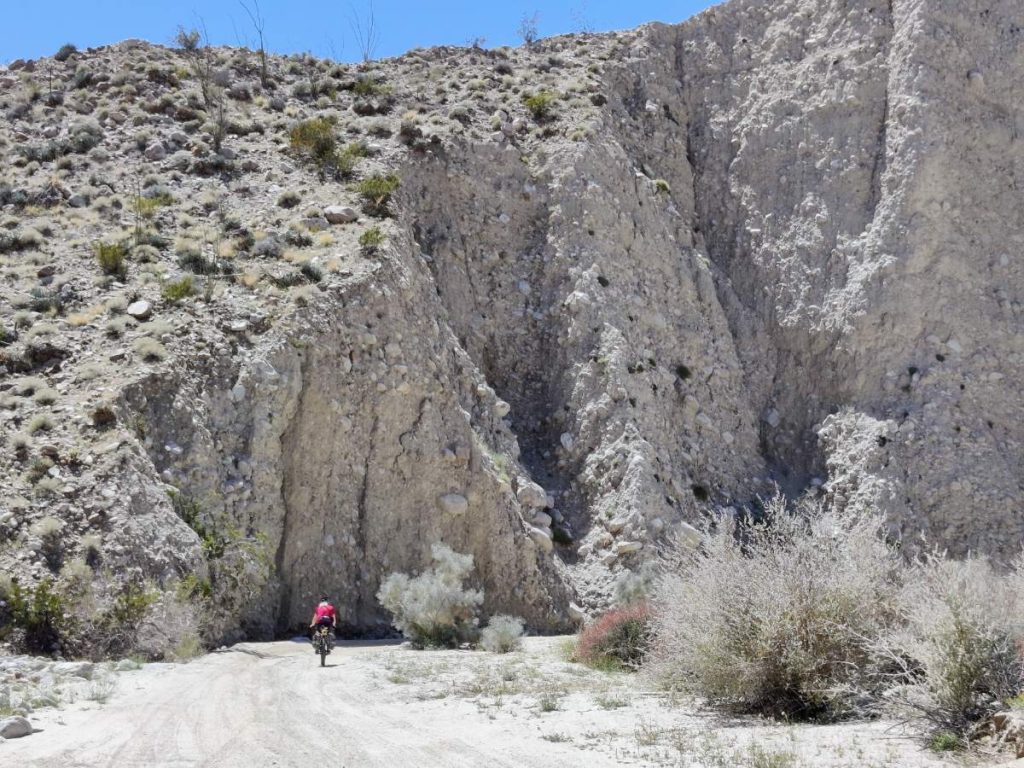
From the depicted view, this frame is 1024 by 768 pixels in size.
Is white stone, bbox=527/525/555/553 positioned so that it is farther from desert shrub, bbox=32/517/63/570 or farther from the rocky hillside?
desert shrub, bbox=32/517/63/570

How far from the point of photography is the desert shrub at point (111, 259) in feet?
68.5

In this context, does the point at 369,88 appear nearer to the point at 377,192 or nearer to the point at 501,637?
the point at 377,192

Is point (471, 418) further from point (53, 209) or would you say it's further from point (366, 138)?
point (53, 209)

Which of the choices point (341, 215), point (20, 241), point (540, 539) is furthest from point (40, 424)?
point (540, 539)

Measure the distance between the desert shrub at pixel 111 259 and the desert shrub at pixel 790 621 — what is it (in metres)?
14.9

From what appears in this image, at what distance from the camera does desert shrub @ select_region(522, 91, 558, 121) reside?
2888 cm

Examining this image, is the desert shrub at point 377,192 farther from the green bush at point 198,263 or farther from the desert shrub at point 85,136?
the desert shrub at point 85,136

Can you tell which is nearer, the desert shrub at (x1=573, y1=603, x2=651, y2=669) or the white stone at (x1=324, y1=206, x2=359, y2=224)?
the desert shrub at (x1=573, y1=603, x2=651, y2=669)

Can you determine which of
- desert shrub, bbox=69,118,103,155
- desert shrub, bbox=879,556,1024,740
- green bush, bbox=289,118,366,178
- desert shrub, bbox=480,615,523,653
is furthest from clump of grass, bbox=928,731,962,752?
desert shrub, bbox=69,118,103,155

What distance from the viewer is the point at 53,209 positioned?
78.3ft

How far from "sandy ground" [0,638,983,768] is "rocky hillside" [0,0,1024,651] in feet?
13.9

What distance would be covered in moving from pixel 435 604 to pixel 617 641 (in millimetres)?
3973

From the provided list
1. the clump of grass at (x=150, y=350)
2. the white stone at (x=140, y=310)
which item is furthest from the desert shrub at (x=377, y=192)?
the clump of grass at (x=150, y=350)

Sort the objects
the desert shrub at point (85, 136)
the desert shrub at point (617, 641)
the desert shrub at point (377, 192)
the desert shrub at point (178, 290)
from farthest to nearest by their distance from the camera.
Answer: the desert shrub at point (85, 136) → the desert shrub at point (377, 192) → the desert shrub at point (178, 290) → the desert shrub at point (617, 641)
